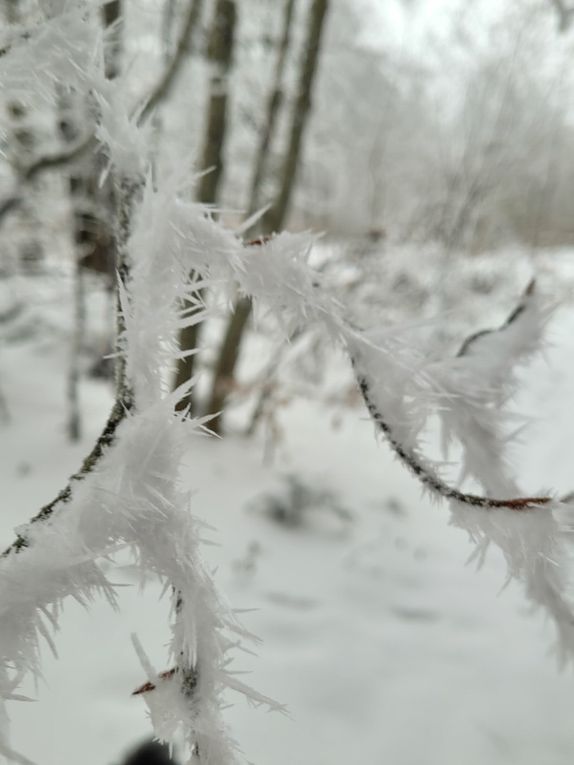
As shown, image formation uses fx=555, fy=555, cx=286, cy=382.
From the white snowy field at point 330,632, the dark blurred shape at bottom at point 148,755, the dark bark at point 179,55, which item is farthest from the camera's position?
the dark bark at point 179,55

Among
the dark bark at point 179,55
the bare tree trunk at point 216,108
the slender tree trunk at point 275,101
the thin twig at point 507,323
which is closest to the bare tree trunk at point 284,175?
the slender tree trunk at point 275,101

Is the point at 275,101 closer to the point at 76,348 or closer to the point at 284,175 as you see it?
the point at 284,175

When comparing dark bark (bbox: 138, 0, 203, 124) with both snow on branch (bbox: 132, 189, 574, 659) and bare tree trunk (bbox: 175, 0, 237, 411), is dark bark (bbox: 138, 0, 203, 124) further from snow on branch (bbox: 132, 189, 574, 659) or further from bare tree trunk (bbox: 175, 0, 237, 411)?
snow on branch (bbox: 132, 189, 574, 659)

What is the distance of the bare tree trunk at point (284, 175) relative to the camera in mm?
3674

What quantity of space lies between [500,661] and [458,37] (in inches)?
284

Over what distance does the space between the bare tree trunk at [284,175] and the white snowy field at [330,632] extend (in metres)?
0.50

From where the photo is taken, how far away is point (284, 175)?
396cm

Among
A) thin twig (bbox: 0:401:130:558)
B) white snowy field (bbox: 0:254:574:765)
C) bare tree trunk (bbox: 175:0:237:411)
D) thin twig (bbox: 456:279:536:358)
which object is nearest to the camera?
thin twig (bbox: 0:401:130:558)

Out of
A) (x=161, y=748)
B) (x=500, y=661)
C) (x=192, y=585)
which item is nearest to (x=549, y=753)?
(x=500, y=661)

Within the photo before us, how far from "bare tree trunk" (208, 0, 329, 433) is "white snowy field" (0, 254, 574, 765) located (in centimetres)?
50

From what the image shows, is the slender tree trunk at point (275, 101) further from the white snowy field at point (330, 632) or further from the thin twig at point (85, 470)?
the thin twig at point (85, 470)

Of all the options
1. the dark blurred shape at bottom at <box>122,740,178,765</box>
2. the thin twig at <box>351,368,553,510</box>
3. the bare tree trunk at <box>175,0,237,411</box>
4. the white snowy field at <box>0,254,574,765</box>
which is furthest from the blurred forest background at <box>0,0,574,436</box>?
the dark blurred shape at bottom at <box>122,740,178,765</box>

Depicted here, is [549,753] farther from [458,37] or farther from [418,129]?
[418,129]

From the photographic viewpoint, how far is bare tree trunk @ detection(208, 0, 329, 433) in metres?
3.67
